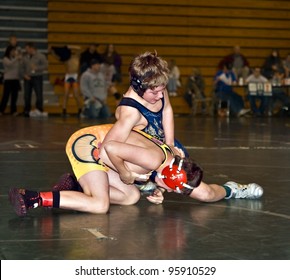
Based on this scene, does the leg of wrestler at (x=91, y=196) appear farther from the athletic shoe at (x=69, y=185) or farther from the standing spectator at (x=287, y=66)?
the standing spectator at (x=287, y=66)

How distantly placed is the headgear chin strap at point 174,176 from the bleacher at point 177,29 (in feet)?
50.6

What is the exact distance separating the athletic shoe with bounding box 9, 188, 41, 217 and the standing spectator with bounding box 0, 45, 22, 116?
14.0 meters

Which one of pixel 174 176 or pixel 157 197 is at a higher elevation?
pixel 174 176

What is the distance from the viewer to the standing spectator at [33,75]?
749 inches

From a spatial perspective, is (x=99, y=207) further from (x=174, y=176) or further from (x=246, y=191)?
(x=246, y=191)

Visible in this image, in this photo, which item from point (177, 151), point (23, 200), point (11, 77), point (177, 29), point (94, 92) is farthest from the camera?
point (177, 29)

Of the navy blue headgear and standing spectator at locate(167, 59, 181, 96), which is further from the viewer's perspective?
standing spectator at locate(167, 59, 181, 96)

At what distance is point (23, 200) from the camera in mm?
5098

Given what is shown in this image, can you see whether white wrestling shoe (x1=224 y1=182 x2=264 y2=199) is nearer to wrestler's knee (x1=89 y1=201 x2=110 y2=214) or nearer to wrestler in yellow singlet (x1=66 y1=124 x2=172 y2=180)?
wrestler in yellow singlet (x1=66 y1=124 x2=172 y2=180)

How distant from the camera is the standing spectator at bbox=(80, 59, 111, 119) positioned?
18.6m

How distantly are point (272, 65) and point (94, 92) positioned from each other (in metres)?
5.53

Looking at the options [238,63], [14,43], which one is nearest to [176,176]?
[14,43]

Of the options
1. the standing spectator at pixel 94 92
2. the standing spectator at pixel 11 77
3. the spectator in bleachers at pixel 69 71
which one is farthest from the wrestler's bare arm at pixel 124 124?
the spectator in bleachers at pixel 69 71

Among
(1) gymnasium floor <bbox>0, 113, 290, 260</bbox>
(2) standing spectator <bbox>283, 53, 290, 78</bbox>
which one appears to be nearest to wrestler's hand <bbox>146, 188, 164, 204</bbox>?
(1) gymnasium floor <bbox>0, 113, 290, 260</bbox>
